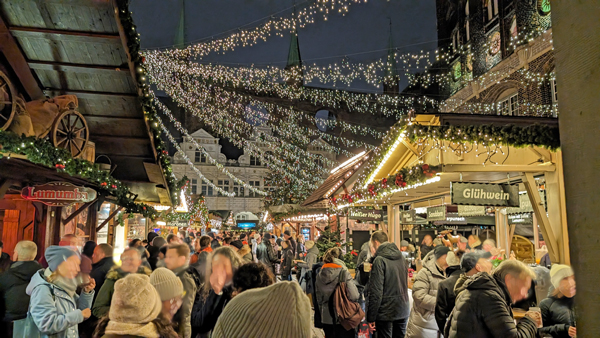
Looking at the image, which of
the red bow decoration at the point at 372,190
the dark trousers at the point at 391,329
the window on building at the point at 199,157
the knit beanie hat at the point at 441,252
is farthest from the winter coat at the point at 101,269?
→ the window on building at the point at 199,157

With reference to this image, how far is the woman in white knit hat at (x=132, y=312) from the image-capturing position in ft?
7.19

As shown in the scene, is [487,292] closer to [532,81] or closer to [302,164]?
[532,81]

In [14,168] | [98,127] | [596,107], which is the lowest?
[596,107]

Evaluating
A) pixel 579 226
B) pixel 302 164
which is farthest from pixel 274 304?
pixel 302 164

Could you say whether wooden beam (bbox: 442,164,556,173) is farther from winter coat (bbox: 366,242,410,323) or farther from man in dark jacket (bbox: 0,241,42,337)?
man in dark jacket (bbox: 0,241,42,337)

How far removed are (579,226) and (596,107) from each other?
0.32m

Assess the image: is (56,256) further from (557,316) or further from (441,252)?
(557,316)

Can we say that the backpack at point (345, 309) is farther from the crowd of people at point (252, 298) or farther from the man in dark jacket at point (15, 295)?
the man in dark jacket at point (15, 295)

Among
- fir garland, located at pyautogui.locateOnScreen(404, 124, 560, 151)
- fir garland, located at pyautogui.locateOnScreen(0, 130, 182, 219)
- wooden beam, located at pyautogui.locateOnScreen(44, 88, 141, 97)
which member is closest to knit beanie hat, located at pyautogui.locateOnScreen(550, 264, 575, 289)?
fir garland, located at pyautogui.locateOnScreen(404, 124, 560, 151)

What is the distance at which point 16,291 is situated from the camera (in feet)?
13.4

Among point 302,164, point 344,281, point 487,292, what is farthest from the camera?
point 302,164

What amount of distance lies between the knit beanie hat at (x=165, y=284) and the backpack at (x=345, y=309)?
110 inches

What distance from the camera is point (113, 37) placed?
19.7 ft

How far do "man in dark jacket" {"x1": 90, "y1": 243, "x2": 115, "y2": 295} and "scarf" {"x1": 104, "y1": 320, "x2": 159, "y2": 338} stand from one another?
9.09ft
